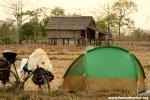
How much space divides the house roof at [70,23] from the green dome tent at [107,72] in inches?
1855

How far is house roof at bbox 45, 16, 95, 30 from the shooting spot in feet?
193

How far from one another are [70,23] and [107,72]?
4951 centimetres

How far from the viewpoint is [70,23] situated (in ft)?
196

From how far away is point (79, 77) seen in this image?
35.3ft

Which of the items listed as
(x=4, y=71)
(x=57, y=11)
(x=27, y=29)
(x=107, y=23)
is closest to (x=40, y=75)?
(x=4, y=71)

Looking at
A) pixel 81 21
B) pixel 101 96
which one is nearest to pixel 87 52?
pixel 101 96

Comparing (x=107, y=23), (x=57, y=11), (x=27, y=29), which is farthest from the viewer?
(x=57, y=11)

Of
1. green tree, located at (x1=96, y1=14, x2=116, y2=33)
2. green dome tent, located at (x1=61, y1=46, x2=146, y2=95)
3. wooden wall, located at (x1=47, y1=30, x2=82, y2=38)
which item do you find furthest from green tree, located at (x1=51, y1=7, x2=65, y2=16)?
green dome tent, located at (x1=61, y1=46, x2=146, y2=95)

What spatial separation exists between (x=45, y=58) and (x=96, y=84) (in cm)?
155

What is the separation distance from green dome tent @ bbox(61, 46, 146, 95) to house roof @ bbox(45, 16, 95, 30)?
47.1 meters

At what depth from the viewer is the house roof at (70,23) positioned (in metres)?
58.7

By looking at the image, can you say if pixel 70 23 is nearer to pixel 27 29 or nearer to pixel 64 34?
pixel 64 34

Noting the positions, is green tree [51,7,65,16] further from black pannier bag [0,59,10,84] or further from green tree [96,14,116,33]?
black pannier bag [0,59,10,84]

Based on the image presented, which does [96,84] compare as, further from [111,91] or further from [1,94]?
[1,94]
